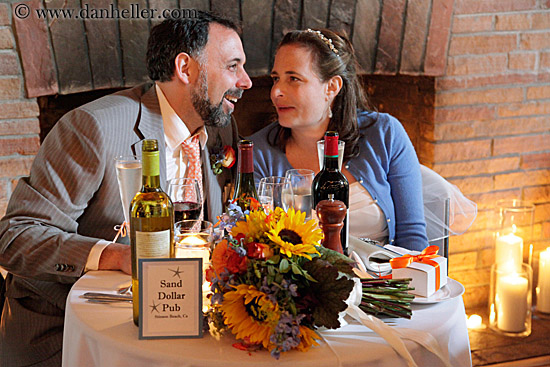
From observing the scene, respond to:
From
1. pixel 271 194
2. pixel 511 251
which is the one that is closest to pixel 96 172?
pixel 271 194

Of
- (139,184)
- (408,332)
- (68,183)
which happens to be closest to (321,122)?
(68,183)

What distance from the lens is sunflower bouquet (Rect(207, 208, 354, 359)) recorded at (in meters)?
1.02

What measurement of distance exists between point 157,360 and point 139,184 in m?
0.37

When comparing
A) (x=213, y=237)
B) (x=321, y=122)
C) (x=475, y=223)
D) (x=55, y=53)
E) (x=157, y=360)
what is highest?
(x=55, y=53)

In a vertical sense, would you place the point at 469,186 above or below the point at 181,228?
below

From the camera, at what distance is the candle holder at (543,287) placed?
298cm

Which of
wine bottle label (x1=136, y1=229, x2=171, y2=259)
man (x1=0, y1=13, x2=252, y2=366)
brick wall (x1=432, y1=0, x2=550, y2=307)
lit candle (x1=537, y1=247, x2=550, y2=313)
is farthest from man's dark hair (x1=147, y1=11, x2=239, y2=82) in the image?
lit candle (x1=537, y1=247, x2=550, y2=313)

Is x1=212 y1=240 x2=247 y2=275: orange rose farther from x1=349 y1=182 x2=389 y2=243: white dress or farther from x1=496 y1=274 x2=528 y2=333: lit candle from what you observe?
x1=496 y1=274 x2=528 y2=333: lit candle

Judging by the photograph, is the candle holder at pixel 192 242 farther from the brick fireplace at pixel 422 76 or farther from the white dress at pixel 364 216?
the brick fireplace at pixel 422 76

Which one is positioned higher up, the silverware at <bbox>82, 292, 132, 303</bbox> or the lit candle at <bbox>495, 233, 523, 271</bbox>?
the silverware at <bbox>82, 292, 132, 303</bbox>

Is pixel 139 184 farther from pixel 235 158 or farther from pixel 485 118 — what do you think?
pixel 485 118

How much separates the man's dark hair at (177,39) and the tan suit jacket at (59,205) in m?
0.19

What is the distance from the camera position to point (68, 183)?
65.6 inches

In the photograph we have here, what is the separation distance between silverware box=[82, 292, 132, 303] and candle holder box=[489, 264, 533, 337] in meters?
2.08
